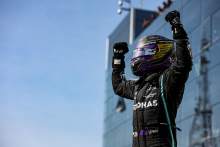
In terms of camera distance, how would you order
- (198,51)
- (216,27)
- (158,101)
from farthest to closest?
(198,51) → (216,27) → (158,101)

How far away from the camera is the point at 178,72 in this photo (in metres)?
5.24

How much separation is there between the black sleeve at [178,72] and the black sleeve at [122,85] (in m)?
0.61

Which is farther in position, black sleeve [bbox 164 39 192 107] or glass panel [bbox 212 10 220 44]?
glass panel [bbox 212 10 220 44]

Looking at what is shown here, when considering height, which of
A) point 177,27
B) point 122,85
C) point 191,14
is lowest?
point 122,85

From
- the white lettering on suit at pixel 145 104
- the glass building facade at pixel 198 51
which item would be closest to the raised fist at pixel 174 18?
the white lettering on suit at pixel 145 104

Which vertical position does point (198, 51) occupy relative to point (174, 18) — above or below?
above

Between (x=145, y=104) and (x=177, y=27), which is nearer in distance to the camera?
(x=177, y=27)

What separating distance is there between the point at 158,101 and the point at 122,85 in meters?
0.72

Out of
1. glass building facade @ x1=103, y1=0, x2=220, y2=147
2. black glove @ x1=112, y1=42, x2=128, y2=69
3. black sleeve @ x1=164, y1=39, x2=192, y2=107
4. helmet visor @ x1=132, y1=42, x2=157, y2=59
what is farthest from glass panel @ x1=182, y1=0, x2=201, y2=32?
black sleeve @ x1=164, y1=39, x2=192, y2=107

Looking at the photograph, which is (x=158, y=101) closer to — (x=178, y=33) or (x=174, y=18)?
(x=178, y=33)

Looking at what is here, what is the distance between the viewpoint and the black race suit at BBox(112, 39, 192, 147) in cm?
523

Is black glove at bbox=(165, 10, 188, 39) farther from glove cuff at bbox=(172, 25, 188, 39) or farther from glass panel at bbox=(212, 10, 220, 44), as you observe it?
glass panel at bbox=(212, 10, 220, 44)

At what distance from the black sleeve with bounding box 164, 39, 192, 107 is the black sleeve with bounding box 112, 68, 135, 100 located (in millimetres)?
607

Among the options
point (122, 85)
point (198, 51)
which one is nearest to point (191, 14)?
point (198, 51)
